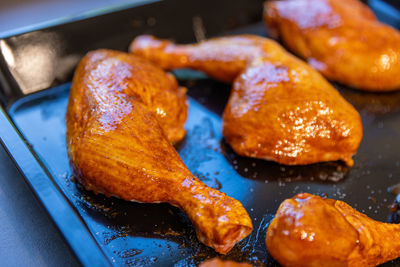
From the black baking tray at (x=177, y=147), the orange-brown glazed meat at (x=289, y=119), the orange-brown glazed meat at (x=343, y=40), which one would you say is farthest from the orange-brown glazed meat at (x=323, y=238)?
the orange-brown glazed meat at (x=343, y=40)

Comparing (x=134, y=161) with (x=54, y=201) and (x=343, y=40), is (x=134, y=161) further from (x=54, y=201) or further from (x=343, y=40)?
(x=343, y=40)

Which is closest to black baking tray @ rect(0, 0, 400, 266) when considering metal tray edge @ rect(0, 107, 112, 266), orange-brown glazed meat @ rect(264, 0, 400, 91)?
metal tray edge @ rect(0, 107, 112, 266)

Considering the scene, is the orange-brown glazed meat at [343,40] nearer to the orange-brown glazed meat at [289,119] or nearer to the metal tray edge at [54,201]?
the orange-brown glazed meat at [289,119]

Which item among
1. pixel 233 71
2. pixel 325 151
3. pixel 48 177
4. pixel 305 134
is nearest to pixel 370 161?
pixel 325 151

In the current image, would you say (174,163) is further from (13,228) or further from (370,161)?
(370,161)

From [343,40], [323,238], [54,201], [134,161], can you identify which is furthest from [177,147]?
[343,40]

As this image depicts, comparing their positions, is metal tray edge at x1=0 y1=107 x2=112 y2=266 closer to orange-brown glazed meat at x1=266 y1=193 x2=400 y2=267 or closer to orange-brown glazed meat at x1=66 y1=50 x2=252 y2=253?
orange-brown glazed meat at x1=66 y1=50 x2=252 y2=253
